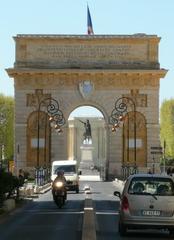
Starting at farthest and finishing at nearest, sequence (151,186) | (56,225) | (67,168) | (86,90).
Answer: (86,90) < (67,168) < (56,225) < (151,186)

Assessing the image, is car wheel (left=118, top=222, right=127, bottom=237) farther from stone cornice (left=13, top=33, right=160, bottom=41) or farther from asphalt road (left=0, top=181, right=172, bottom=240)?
stone cornice (left=13, top=33, right=160, bottom=41)

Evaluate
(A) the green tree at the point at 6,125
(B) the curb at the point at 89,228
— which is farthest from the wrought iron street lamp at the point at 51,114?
(B) the curb at the point at 89,228

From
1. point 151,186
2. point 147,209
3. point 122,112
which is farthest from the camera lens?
point 122,112

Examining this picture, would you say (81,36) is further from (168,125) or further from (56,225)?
(56,225)

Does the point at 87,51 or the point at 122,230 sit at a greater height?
the point at 87,51

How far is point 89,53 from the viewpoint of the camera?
8169 cm

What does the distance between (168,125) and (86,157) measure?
1505 cm

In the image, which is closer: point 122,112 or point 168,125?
point 122,112

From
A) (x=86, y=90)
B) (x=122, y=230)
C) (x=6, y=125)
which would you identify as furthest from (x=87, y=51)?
(x=122, y=230)

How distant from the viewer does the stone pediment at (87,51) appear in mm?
81312

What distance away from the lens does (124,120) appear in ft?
266

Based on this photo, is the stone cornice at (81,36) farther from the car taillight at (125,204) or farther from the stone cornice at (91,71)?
the car taillight at (125,204)

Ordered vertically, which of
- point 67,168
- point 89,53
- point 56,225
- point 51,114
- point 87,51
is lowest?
point 56,225

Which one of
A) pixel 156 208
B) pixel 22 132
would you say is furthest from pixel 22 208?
pixel 22 132
